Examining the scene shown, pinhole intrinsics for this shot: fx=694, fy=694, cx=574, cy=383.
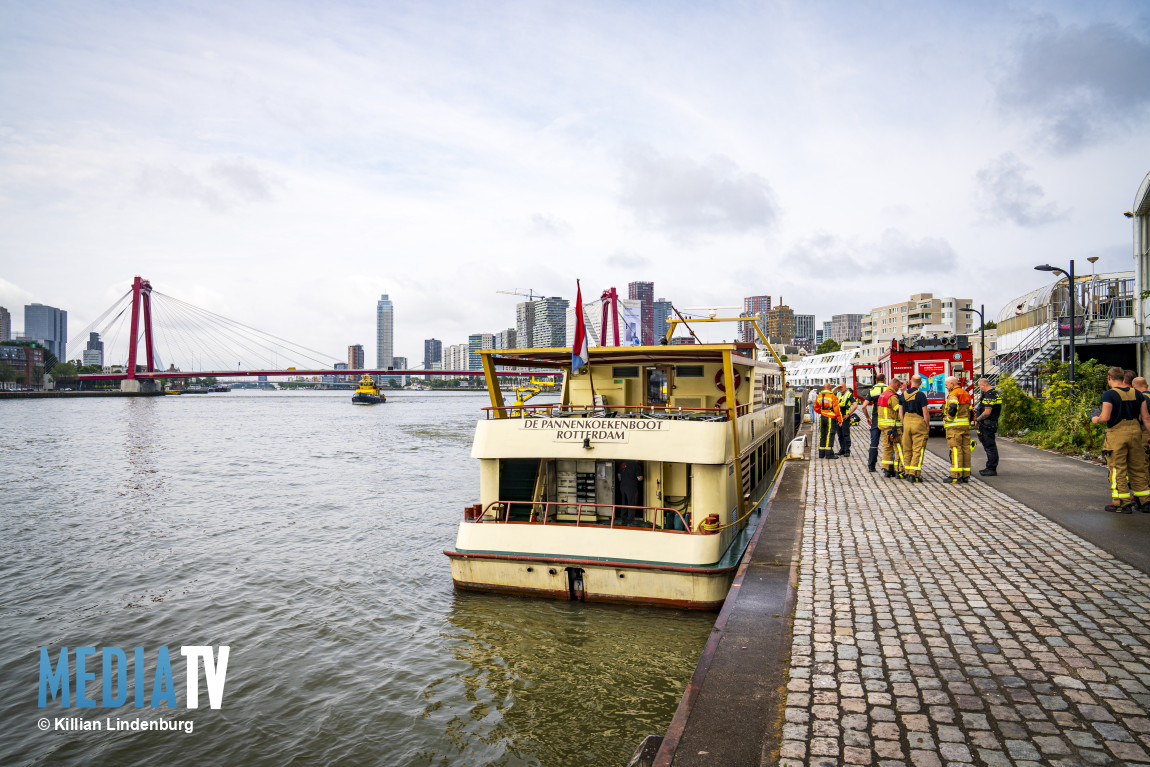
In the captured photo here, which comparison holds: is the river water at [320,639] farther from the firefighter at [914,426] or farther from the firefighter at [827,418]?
the firefighter at [827,418]

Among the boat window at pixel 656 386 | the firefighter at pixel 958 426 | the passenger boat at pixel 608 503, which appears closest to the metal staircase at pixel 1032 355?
the firefighter at pixel 958 426

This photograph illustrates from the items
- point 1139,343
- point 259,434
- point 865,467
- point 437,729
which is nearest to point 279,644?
point 437,729

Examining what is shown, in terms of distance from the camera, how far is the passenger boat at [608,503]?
925 cm

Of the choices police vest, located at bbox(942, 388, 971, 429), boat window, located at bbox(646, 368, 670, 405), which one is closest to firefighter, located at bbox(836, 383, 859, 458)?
police vest, located at bbox(942, 388, 971, 429)

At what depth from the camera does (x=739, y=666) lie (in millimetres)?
5391

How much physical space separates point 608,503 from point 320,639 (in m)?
4.50

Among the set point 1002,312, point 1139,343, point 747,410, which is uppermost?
point 1002,312

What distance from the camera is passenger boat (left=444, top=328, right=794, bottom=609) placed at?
364 inches

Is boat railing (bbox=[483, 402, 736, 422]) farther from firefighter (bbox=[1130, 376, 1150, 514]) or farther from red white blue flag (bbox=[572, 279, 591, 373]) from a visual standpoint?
firefighter (bbox=[1130, 376, 1150, 514])

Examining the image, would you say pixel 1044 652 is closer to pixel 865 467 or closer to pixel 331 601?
pixel 331 601

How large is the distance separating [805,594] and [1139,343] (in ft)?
90.5

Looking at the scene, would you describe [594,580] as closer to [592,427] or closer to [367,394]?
[592,427]

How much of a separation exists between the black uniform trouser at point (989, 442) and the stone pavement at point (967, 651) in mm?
4517

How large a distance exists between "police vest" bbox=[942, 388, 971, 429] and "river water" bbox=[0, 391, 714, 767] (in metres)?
6.51
